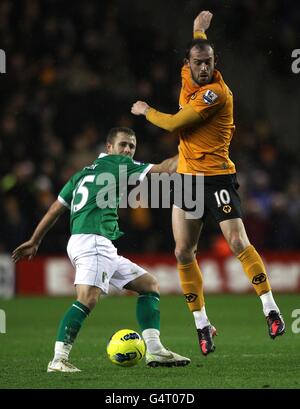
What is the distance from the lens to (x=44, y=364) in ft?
24.6

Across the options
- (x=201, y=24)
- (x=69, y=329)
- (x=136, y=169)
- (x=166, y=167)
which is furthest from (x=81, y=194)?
(x=201, y=24)

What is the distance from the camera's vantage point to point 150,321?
7398 mm

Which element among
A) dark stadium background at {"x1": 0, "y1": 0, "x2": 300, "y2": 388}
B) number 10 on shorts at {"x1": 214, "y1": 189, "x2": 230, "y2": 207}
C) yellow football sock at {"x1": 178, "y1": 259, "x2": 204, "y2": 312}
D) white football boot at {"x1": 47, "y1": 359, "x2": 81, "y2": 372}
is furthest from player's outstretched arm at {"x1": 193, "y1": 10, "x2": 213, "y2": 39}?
dark stadium background at {"x1": 0, "y1": 0, "x2": 300, "y2": 388}

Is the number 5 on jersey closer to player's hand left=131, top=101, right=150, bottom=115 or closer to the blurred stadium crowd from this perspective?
player's hand left=131, top=101, right=150, bottom=115

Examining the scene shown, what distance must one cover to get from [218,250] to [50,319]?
4.51 meters

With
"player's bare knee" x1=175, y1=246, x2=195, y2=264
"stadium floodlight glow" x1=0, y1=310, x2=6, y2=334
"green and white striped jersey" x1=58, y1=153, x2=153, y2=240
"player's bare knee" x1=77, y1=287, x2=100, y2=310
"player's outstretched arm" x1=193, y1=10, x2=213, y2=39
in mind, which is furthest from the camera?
"stadium floodlight glow" x1=0, y1=310, x2=6, y2=334

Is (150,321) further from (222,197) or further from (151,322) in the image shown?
(222,197)

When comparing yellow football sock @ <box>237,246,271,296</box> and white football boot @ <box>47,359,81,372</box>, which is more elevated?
yellow football sock @ <box>237,246,271,296</box>

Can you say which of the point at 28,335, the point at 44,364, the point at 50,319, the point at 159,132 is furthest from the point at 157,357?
the point at 159,132

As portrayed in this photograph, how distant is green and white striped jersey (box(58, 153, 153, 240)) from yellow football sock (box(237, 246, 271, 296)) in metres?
0.99

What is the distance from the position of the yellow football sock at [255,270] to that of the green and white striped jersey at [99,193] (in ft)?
3.26

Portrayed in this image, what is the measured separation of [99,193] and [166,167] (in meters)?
0.62

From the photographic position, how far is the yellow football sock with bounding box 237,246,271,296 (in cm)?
723

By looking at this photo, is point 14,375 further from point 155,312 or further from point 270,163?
point 270,163
